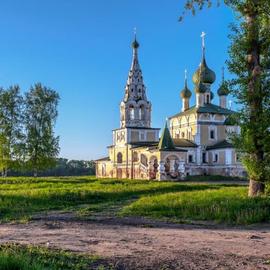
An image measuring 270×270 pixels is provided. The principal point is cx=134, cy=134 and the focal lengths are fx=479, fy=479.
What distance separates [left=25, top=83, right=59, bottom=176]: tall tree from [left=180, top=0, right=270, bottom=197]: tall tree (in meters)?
28.2

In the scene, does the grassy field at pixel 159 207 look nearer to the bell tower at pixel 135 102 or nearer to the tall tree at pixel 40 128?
the tall tree at pixel 40 128

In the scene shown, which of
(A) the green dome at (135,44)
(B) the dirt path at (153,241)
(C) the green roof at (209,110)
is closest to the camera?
(B) the dirt path at (153,241)

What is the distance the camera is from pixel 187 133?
2250 inches

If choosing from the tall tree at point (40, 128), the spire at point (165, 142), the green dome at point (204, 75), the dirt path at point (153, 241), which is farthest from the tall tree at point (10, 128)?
the dirt path at point (153, 241)

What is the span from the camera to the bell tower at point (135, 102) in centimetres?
5638

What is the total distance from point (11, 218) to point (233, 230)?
19.8 feet

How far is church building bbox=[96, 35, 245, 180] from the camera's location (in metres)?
52.8

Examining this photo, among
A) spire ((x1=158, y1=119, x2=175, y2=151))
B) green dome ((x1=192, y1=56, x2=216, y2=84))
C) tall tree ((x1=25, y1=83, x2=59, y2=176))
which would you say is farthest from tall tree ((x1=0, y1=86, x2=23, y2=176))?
green dome ((x1=192, y1=56, x2=216, y2=84))

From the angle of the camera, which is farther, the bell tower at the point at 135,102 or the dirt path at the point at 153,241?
the bell tower at the point at 135,102

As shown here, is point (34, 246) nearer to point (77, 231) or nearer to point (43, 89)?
point (77, 231)

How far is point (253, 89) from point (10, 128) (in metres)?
30.5

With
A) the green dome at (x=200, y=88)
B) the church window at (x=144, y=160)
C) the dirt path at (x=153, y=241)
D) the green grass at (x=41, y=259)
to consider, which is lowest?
the dirt path at (x=153, y=241)

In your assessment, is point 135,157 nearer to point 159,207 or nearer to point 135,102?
point 135,102

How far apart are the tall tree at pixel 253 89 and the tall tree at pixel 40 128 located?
1111 inches
